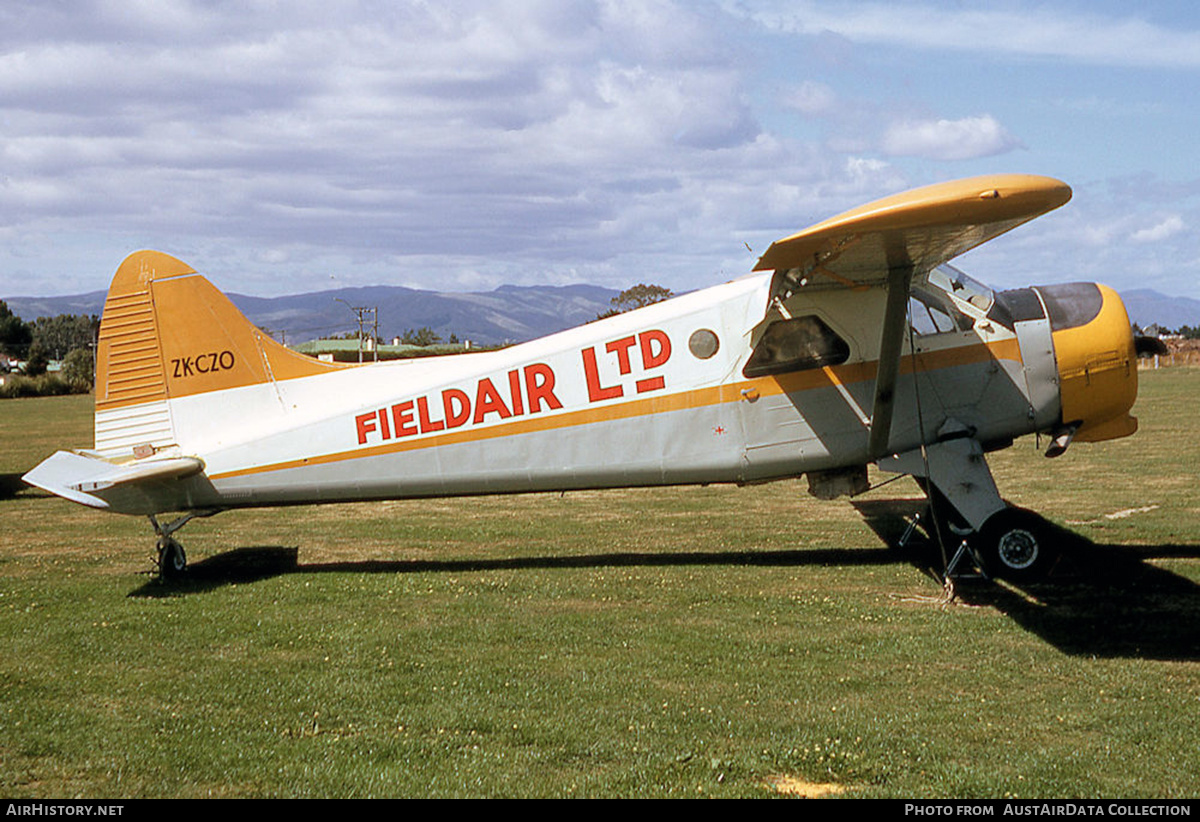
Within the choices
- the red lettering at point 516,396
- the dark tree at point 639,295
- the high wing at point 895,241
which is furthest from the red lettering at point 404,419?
the dark tree at point 639,295

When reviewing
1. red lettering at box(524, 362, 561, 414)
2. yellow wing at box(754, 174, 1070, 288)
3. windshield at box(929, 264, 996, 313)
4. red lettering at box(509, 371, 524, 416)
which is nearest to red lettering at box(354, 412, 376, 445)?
red lettering at box(509, 371, 524, 416)

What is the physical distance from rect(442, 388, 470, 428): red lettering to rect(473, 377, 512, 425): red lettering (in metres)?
0.10

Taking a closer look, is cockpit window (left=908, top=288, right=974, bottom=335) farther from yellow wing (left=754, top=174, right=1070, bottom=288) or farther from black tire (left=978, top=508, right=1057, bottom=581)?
black tire (left=978, top=508, right=1057, bottom=581)

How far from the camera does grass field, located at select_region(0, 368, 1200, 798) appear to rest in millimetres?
5453

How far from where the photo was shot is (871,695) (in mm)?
6633

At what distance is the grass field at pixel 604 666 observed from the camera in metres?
5.45

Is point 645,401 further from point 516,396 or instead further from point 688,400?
point 516,396

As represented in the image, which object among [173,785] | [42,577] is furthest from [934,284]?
[42,577]

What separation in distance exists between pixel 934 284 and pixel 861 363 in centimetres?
106

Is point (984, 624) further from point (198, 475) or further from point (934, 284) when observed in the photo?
point (198, 475)

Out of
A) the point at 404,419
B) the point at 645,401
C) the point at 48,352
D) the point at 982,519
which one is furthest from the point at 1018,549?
the point at 48,352

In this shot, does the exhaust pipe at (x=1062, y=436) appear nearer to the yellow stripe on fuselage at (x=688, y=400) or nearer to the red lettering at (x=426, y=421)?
the yellow stripe on fuselage at (x=688, y=400)

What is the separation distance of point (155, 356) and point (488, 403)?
3.47m
